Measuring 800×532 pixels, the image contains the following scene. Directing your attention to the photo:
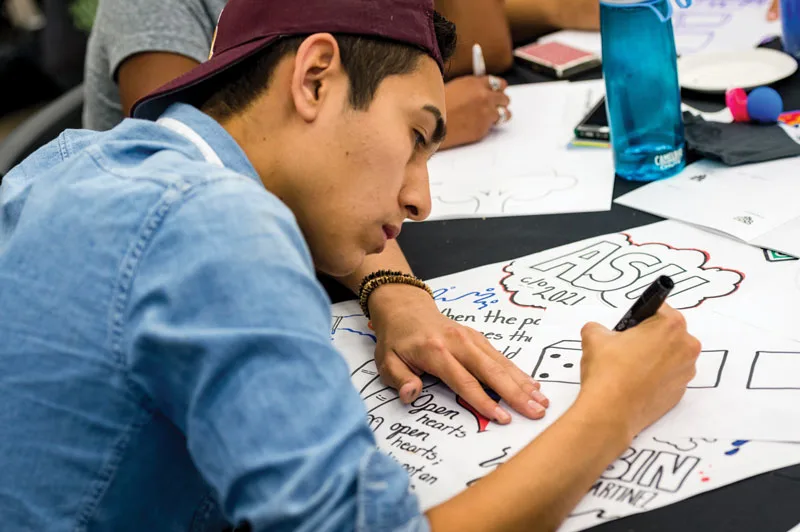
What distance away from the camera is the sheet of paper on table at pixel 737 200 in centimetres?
96

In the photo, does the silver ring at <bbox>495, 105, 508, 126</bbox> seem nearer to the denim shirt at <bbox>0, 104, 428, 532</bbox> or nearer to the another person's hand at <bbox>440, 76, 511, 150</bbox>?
the another person's hand at <bbox>440, 76, 511, 150</bbox>

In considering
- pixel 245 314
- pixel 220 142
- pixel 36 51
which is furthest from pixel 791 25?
pixel 36 51

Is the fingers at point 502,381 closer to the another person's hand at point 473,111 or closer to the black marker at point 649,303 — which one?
the black marker at point 649,303

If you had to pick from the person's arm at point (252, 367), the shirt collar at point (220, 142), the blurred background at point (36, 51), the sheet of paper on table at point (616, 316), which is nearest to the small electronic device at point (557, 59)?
the sheet of paper on table at point (616, 316)

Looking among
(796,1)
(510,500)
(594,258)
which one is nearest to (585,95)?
(796,1)

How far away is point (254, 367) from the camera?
20.9 inches

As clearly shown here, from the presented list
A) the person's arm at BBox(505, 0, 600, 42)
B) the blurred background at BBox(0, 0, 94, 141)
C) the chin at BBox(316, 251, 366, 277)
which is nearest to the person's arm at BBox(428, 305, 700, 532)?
the chin at BBox(316, 251, 366, 277)

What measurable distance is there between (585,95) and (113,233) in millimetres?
996

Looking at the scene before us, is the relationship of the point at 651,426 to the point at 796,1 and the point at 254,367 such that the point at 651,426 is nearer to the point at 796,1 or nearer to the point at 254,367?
the point at 254,367

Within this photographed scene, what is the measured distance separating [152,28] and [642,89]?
0.72 meters

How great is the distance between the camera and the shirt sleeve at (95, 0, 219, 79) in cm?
125

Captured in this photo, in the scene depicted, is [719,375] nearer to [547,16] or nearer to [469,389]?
[469,389]

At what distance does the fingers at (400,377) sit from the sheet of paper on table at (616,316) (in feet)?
0.04

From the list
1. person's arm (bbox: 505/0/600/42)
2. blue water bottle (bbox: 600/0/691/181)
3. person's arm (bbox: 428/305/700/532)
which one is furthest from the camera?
person's arm (bbox: 505/0/600/42)
